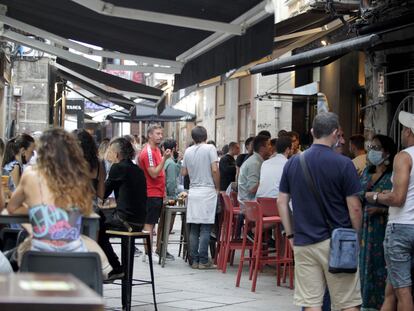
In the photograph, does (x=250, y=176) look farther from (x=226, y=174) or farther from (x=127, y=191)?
(x=127, y=191)

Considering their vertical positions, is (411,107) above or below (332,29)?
below

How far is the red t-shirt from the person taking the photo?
1177 cm

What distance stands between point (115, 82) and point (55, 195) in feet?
31.6

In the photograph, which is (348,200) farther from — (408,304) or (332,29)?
(332,29)

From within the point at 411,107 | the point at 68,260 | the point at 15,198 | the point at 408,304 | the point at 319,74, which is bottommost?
the point at 408,304

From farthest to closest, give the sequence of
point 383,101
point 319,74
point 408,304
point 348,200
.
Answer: point 319,74 < point 383,101 < point 408,304 < point 348,200

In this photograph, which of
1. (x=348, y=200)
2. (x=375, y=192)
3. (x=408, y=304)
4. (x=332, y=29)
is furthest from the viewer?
(x=332, y=29)

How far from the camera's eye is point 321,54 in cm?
903

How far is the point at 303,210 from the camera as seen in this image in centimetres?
611

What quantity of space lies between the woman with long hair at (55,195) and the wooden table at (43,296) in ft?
7.03

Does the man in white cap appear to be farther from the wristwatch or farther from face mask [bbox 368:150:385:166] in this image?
face mask [bbox 368:150:385:166]

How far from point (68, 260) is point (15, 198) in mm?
536

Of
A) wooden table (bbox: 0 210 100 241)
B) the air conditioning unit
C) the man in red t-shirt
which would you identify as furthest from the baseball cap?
the air conditioning unit

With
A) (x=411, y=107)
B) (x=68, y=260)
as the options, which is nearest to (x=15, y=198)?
(x=68, y=260)
